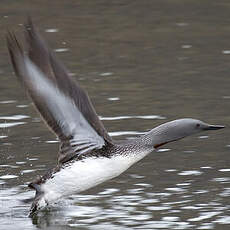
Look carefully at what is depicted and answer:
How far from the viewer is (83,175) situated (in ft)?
26.7

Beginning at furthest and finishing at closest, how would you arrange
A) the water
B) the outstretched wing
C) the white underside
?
the water < the white underside < the outstretched wing

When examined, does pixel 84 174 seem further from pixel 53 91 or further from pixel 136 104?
pixel 136 104

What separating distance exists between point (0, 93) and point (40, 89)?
14.6ft

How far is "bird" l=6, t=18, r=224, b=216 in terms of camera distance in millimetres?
7930

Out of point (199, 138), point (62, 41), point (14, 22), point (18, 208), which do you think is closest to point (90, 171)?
point (18, 208)

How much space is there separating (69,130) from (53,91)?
0.40 m

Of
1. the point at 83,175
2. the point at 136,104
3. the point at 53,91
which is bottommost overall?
the point at 83,175

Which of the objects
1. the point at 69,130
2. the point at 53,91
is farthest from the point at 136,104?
the point at 53,91

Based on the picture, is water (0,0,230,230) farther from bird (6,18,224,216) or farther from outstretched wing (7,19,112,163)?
outstretched wing (7,19,112,163)

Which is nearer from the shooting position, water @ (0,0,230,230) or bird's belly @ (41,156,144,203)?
bird's belly @ (41,156,144,203)

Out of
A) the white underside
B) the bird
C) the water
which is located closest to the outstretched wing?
the bird

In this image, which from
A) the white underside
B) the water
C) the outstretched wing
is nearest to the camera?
the outstretched wing

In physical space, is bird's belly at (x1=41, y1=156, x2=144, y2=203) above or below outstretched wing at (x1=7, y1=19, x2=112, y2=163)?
below

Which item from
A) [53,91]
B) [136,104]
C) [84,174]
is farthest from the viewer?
[136,104]
